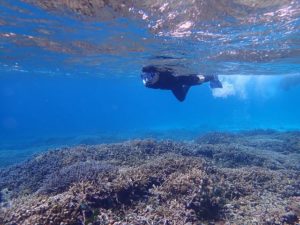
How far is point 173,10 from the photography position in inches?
502

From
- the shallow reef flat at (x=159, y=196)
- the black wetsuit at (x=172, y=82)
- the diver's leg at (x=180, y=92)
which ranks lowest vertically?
the shallow reef flat at (x=159, y=196)

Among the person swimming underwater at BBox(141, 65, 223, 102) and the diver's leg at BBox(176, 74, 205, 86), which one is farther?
the diver's leg at BBox(176, 74, 205, 86)

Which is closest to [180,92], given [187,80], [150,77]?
[187,80]

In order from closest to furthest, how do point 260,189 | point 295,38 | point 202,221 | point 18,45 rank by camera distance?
point 202,221, point 260,189, point 295,38, point 18,45

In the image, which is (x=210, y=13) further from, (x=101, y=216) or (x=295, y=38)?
(x=101, y=216)

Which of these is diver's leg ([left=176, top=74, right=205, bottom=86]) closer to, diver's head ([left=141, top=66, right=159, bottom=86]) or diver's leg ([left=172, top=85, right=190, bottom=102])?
diver's leg ([left=172, top=85, right=190, bottom=102])

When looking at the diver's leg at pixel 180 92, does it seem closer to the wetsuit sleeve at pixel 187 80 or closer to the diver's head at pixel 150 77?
the wetsuit sleeve at pixel 187 80

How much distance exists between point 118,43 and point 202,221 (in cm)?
1568

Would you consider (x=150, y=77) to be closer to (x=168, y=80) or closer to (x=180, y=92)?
(x=168, y=80)

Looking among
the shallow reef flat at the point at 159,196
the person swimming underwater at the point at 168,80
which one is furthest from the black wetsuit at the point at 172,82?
the shallow reef flat at the point at 159,196

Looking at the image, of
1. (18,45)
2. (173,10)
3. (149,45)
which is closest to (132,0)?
(173,10)

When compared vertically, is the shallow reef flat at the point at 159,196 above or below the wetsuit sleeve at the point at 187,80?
below

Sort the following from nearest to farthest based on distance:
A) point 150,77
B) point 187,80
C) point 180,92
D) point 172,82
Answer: point 150,77 → point 172,82 → point 180,92 → point 187,80

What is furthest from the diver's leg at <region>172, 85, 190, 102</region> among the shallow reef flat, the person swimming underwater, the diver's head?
the shallow reef flat
